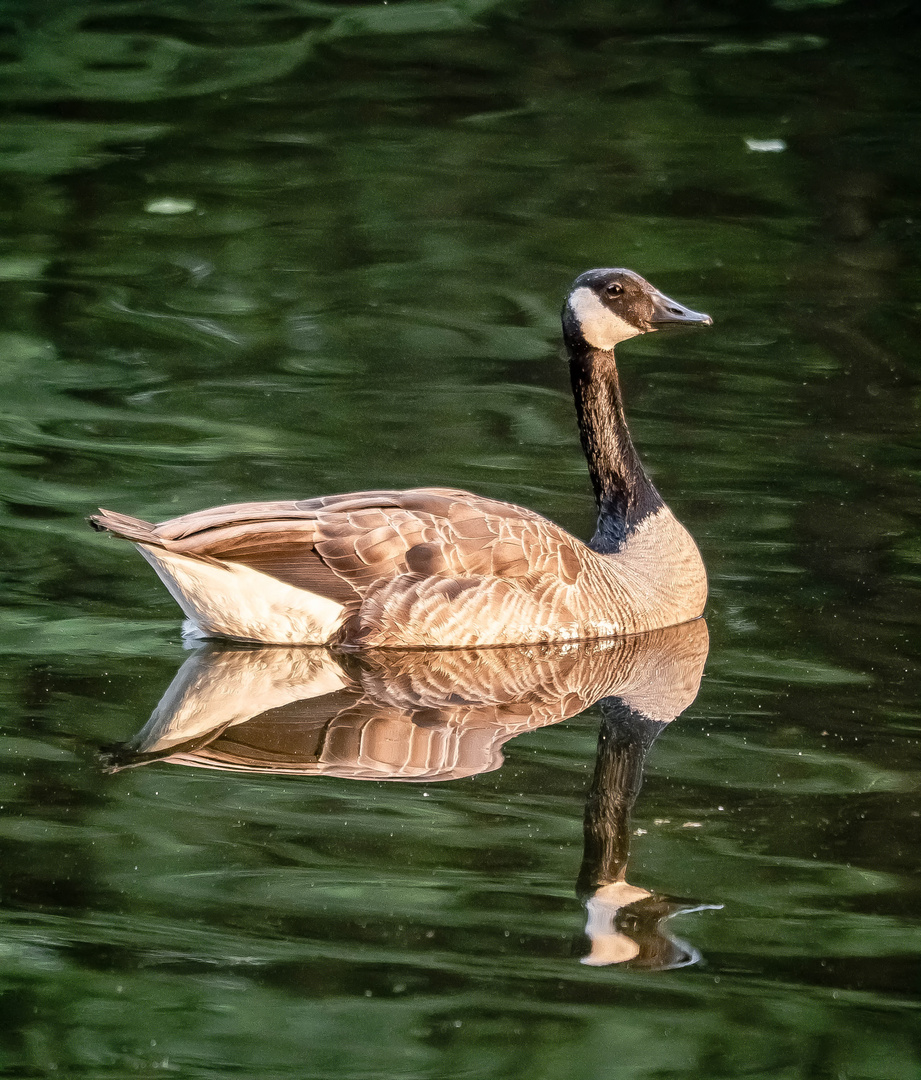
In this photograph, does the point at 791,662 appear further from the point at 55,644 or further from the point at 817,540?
the point at 55,644

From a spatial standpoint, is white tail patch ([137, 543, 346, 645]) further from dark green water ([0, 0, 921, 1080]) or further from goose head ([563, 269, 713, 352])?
goose head ([563, 269, 713, 352])

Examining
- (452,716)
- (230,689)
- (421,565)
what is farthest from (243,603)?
(452,716)

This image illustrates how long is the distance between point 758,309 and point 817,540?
5000 millimetres

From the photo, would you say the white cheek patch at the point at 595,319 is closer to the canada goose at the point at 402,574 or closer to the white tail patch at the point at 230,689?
the canada goose at the point at 402,574

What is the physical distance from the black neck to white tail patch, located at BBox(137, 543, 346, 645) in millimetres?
1900

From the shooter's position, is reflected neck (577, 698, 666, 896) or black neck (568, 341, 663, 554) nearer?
reflected neck (577, 698, 666, 896)

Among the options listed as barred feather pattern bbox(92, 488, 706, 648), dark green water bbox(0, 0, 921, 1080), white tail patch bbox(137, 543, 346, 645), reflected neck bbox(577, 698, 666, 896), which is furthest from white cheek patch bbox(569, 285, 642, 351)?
reflected neck bbox(577, 698, 666, 896)

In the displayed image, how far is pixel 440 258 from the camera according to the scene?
1656 centimetres

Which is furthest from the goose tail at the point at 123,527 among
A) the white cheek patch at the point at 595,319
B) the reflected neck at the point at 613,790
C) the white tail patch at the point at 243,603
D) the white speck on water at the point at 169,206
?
the white speck on water at the point at 169,206

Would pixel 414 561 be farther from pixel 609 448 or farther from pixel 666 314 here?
pixel 666 314

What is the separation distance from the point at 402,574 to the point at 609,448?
171cm

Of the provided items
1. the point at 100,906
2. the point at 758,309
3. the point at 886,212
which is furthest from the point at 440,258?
the point at 100,906

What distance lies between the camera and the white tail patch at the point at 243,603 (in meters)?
8.91

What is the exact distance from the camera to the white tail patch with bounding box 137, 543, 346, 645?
29.2 feet
